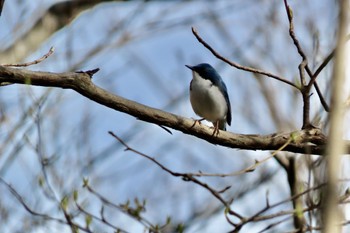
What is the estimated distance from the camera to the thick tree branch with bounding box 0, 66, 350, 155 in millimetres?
3365

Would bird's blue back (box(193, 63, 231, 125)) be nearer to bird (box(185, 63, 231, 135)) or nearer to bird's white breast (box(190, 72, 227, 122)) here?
bird (box(185, 63, 231, 135))

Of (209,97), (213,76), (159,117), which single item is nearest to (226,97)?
(213,76)

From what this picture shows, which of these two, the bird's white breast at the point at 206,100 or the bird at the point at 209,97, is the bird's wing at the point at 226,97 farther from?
the bird's white breast at the point at 206,100

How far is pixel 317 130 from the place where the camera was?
147 inches

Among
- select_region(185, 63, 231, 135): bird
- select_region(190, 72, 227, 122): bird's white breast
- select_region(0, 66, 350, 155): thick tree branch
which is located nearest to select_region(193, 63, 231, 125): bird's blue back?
select_region(185, 63, 231, 135): bird

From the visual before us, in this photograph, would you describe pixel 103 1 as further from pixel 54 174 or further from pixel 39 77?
pixel 39 77

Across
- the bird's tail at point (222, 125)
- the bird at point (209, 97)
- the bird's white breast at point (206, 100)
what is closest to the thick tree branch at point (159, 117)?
the bird at point (209, 97)

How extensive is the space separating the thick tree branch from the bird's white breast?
2.11m

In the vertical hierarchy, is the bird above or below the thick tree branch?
above

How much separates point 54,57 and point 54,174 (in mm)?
1892

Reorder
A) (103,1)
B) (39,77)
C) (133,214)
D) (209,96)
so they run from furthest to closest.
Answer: (103,1) → (209,96) → (133,214) → (39,77)

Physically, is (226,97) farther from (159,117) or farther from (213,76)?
(159,117)

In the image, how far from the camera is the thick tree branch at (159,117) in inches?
132

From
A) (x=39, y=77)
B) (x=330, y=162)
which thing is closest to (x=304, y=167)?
(x=39, y=77)
